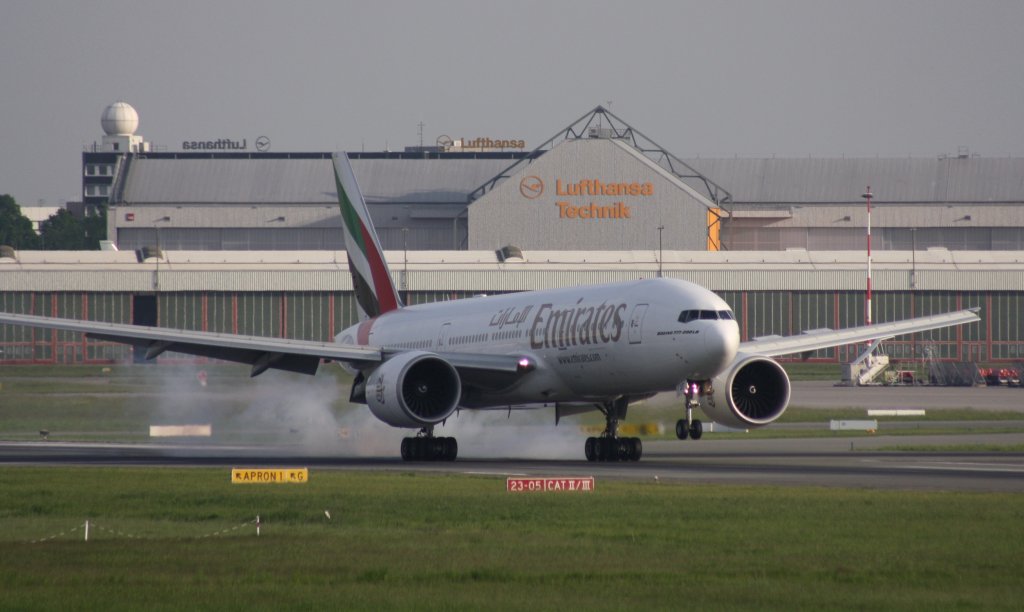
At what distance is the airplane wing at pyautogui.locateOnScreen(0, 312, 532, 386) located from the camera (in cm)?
4156

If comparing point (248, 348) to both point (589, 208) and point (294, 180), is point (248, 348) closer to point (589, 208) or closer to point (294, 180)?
point (589, 208)

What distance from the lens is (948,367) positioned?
92.6 m

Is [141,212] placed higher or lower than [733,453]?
higher

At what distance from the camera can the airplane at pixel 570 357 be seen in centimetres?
3750

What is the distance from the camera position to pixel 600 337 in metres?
39.4

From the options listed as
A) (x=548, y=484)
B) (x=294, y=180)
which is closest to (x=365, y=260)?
(x=548, y=484)

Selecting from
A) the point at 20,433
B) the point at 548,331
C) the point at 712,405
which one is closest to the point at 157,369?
the point at 20,433

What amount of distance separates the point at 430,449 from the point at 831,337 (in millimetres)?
12905

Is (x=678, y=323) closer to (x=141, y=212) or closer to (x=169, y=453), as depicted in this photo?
(x=169, y=453)

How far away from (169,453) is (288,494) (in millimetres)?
20538

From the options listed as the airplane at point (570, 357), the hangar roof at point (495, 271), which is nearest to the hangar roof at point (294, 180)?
the hangar roof at point (495, 271)

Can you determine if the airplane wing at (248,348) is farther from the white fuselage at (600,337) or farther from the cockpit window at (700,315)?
the cockpit window at (700,315)

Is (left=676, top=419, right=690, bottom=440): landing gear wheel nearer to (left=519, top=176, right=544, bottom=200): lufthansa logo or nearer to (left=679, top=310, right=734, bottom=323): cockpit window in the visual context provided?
(left=679, top=310, right=734, bottom=323): cockpit window

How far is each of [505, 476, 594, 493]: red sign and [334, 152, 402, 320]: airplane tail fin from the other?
2499cm
